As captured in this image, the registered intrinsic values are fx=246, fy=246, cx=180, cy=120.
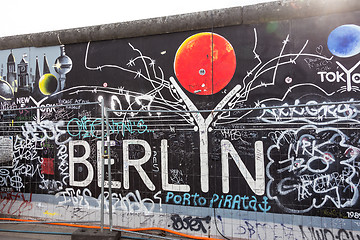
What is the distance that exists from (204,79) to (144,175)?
210cm

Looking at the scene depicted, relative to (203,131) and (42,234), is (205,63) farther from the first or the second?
(42,234)

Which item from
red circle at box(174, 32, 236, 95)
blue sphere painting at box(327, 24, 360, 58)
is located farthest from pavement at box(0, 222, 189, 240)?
blue sphere painting at box(327, 24, 360, 58)

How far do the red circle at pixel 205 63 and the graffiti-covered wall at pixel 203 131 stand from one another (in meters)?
0.02

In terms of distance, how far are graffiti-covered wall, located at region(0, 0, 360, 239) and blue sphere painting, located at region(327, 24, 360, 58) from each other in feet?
0.05

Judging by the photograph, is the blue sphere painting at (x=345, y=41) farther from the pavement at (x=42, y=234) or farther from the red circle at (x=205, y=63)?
the pavement at (x=42, y=234)

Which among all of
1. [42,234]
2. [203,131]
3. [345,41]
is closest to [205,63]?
[203,131]

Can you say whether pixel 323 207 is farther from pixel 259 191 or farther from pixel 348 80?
pixel 348 80

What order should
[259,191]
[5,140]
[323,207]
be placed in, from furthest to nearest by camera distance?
[5,140] < [259,191] < [323,207]

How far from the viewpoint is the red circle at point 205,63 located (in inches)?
175

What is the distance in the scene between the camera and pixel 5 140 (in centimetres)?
556

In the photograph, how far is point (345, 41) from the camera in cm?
394

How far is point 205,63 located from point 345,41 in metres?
2.27

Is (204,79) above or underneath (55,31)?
underneath

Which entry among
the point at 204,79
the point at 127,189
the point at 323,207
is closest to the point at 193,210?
the point at 127,189
